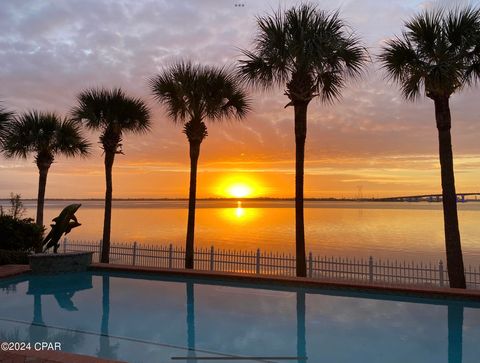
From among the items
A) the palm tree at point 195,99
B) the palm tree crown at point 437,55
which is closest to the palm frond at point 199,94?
the palm tree at point 195,99

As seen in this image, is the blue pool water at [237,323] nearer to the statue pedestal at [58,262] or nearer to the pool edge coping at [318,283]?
the pool edge coping at [318,283]

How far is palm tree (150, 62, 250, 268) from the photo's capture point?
51.6ft

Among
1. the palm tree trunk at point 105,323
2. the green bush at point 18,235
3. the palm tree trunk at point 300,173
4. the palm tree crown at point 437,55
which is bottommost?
the palm tree trunk at point 105,323

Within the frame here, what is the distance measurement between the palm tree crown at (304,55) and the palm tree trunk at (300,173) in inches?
21.5

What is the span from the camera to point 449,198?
12.1 metres

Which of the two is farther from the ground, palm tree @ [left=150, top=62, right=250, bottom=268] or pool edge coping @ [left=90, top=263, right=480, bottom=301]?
palm tree @ [left=150, top=62, right=250, bottom=268]

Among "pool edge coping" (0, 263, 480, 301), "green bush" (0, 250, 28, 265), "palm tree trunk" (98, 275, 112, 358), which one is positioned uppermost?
"green bush" (0, 250, 28, 265)

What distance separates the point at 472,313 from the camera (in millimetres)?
9383

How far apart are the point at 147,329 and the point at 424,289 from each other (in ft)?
24.8

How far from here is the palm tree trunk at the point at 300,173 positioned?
43.7 feet

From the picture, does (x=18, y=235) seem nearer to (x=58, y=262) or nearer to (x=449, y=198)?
(x=58, y=262)

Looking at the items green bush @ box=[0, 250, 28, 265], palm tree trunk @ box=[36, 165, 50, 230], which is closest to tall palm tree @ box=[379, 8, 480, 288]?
green bush @ box=[0, 250, 28, 265]

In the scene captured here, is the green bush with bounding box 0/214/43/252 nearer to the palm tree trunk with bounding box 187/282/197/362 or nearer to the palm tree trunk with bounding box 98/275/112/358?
the palm tree trunk with bounding box 98/275/112/358

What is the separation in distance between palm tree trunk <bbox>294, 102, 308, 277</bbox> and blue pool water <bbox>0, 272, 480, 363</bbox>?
6.01ft
